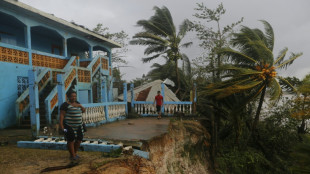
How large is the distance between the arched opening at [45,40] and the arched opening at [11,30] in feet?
2.13

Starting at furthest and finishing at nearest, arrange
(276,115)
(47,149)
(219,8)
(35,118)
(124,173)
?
(219,8), (276,115), (35,118), (47,149), (124,173)

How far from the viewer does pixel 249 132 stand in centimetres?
1034

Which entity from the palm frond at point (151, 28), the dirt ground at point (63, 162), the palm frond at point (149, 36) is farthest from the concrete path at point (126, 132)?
the palm frond at point (151, 28)

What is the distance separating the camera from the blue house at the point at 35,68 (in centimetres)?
733

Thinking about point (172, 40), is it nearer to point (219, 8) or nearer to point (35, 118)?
point (219, 8)

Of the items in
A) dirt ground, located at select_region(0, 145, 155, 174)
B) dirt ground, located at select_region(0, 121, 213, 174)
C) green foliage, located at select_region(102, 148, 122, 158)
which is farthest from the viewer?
green foliage, located at select_region(102, 148, 122, 158)

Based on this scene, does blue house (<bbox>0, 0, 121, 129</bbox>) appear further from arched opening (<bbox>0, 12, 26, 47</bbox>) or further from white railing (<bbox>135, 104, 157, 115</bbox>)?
white railing (<bbox>135, 104, 157, 115</bbox>)

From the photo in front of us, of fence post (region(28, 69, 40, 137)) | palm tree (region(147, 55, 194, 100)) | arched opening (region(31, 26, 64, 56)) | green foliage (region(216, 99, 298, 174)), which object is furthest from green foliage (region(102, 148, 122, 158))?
palm tree (region(147, 55, 194, 100))

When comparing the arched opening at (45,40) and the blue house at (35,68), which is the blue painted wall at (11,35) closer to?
the blue house at (35,68)

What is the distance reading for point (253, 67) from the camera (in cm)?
Answer: 1000

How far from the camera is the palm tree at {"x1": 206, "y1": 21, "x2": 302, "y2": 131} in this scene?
8664 mm

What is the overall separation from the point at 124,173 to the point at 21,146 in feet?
10.4

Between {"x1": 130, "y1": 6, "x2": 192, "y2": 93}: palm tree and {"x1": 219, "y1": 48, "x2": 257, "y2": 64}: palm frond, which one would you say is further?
{"x1": 130, "y1": 6, "x2": 192, "y2": 93}: palm tree

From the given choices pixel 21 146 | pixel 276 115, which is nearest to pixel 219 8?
pixel 276 115
